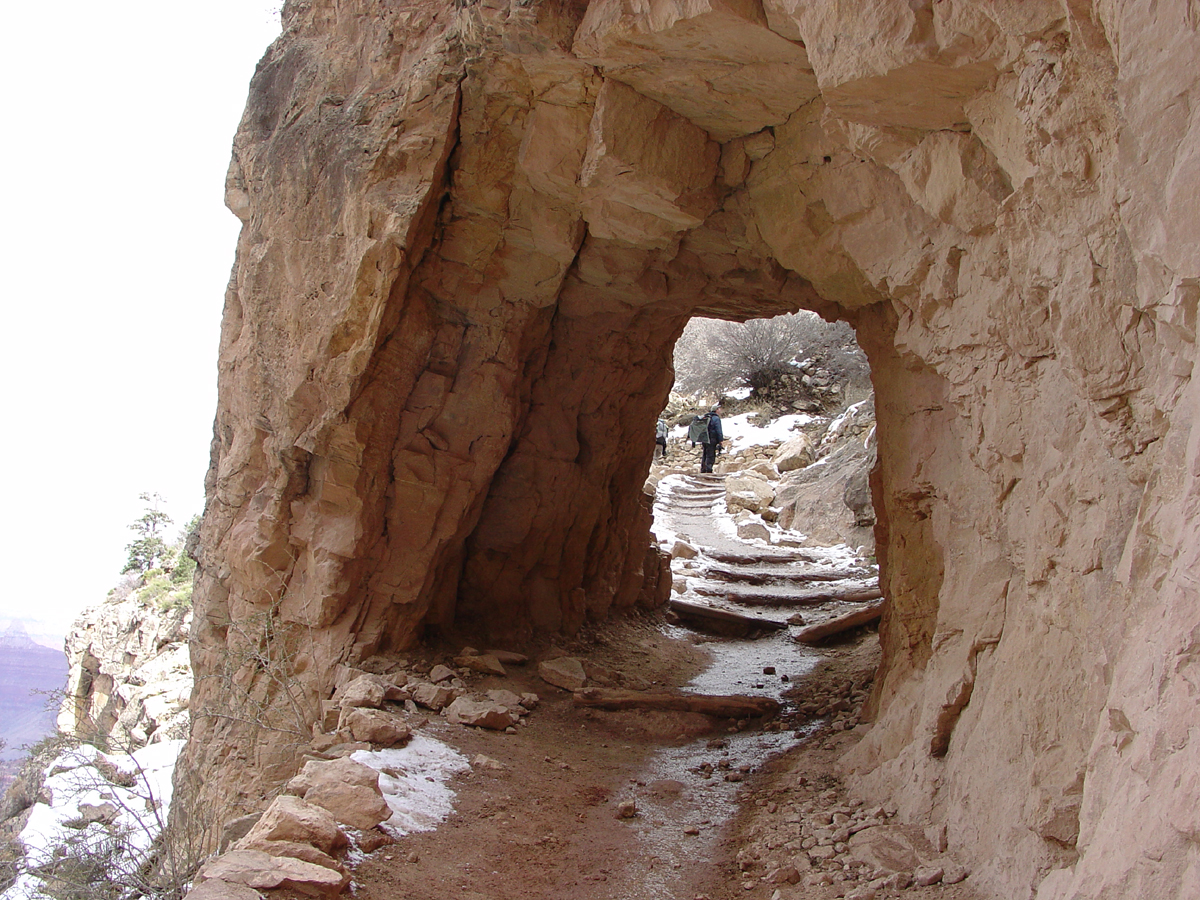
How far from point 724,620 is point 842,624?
60.3 inches

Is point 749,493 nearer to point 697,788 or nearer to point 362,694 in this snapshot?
point 697,788

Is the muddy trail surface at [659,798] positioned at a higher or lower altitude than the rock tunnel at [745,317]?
lower

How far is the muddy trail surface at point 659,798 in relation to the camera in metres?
3.62

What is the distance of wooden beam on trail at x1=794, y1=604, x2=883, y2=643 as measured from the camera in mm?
9523

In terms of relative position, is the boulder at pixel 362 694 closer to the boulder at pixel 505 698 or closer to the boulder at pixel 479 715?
the boulder at pixel 479 715

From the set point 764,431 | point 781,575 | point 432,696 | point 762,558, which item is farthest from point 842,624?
point 764,431

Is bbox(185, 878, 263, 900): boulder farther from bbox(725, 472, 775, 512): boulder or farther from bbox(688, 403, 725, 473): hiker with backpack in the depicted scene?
bbox(688, 403, 725, 473): hiker with backpack

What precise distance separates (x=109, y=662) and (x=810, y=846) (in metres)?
14.4

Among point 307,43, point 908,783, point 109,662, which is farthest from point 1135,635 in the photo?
point 109,662

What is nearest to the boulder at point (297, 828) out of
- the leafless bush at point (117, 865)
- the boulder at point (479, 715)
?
the leafless bush at point (117, 865)

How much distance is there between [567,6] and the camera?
191 inches

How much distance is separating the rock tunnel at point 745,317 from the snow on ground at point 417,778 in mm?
1348

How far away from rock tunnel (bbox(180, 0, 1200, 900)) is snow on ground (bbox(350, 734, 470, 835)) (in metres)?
1.35

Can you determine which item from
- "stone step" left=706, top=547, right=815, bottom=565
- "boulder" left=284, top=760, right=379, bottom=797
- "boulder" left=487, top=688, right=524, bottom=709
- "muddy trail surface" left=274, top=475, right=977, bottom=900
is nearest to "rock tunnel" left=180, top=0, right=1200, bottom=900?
"muddy trail surface" left=274, top=475, right=977, bottom=900
